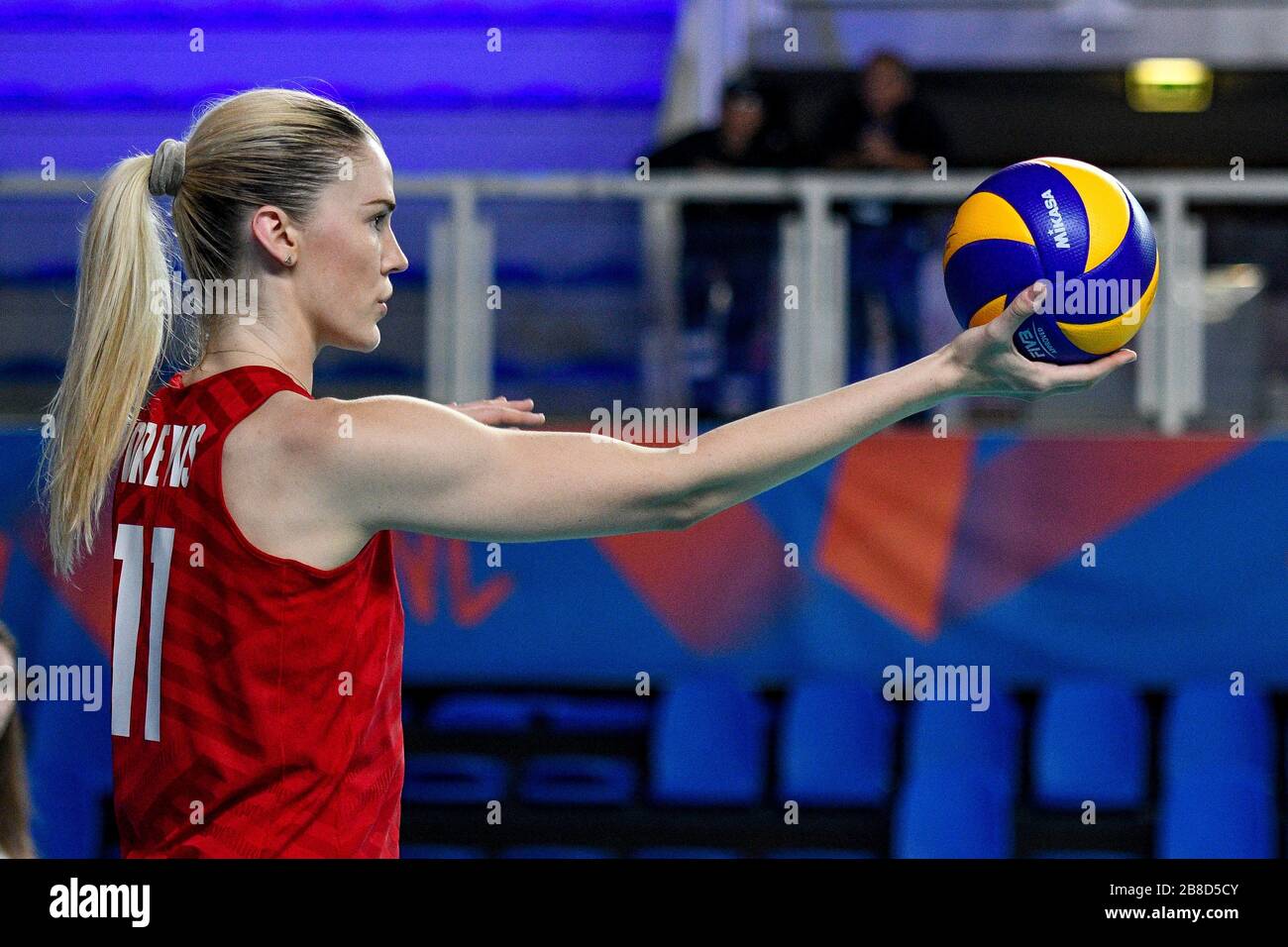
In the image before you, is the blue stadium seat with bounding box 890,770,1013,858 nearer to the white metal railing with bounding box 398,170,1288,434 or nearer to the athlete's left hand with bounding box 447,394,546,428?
the white metal railing with bounding box 398,170,1288,434

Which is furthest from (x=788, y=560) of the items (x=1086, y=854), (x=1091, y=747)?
(x=1086, y=854)

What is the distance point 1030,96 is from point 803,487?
Result: 3.63 metres

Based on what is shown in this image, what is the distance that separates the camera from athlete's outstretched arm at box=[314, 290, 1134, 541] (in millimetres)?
1951

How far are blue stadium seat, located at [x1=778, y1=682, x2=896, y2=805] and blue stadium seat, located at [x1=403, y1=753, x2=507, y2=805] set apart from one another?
Answer: 0.92 metres

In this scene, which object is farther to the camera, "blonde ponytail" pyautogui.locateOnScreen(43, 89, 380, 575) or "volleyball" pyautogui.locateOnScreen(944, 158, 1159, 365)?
"volleyball" pyautogui.locateOnScreen(944, 158, 1159, 365)

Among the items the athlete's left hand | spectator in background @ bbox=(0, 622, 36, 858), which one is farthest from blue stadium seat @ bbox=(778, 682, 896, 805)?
the athlete's left hand

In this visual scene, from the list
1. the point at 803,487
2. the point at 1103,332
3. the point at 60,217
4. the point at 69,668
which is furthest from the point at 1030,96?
the point at 1103,332

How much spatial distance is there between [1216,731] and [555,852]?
206cm

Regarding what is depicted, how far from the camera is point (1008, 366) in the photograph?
2033 millimetres

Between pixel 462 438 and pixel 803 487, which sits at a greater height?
pixel 803 487

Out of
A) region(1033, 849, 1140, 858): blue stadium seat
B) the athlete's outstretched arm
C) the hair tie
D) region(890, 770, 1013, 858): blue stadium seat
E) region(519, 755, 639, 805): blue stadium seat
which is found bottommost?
region(1033, 849, 1140, 858): blue stadium seat

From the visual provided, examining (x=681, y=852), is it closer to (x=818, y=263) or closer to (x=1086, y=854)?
(x=1086, y=854)

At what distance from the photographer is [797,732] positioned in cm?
534

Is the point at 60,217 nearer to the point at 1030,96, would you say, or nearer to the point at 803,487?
the point at 803,487
